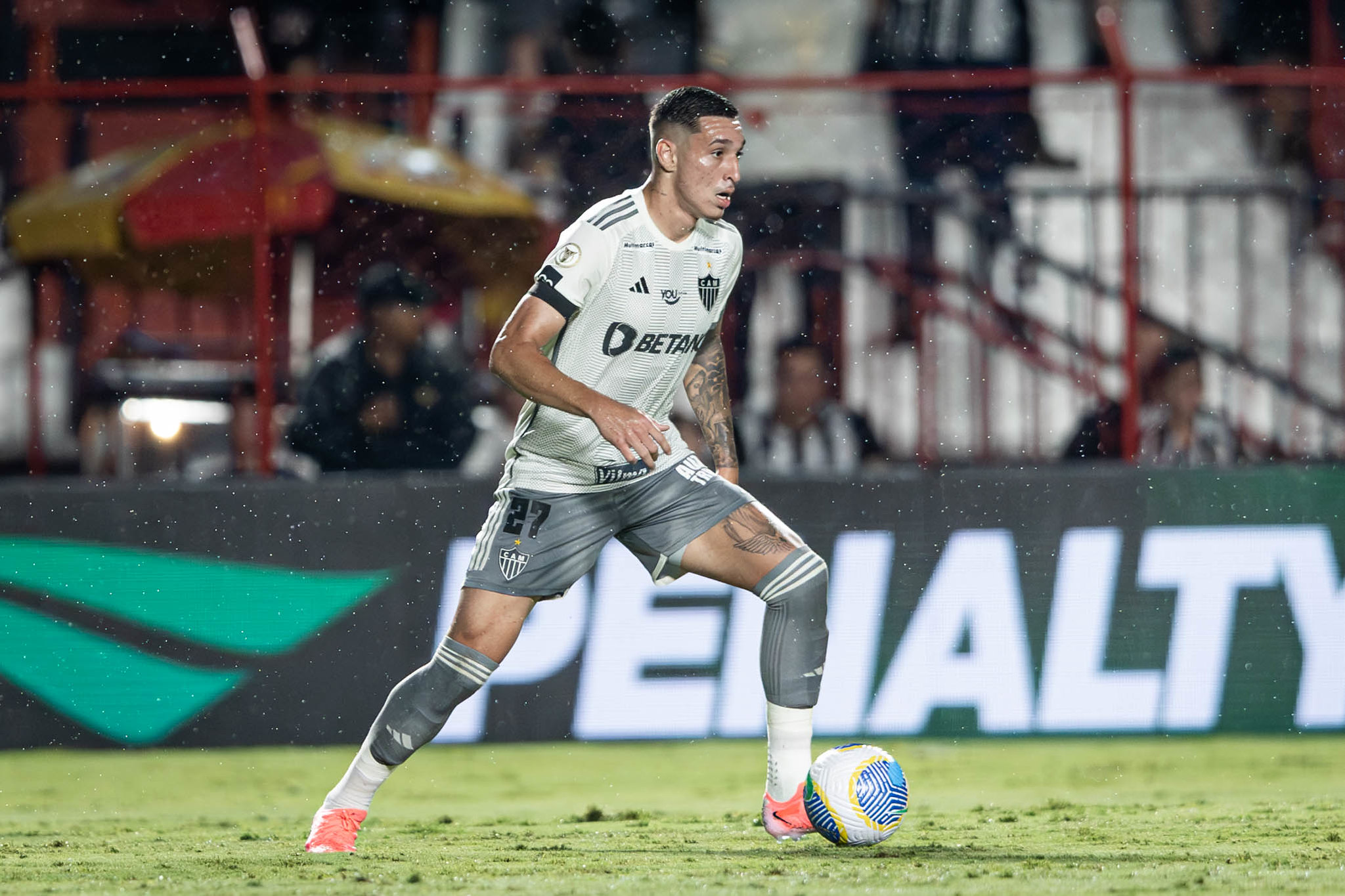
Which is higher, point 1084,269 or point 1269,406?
point 1084,269

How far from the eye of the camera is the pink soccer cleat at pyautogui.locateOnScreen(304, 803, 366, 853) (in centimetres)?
498

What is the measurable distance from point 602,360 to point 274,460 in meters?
3.08

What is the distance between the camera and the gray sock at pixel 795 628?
16.6 feet

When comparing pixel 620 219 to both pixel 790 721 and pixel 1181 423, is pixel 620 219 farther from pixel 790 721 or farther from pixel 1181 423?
pixel 1181 423

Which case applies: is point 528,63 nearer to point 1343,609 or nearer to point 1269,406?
point 1269,406

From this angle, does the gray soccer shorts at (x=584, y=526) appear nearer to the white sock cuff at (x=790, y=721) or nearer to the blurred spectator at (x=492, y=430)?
the white sock cuff at (x=790, y=721)

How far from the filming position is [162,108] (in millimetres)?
7875

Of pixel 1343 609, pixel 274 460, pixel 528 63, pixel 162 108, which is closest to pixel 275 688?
pixel 274 460

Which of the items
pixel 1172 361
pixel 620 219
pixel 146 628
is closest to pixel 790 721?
pixel 620 219

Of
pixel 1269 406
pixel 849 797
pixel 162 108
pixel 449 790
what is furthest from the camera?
pixel 1269 406

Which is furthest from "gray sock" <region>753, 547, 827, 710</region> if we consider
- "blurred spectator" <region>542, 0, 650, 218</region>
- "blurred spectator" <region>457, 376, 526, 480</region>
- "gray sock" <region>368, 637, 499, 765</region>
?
"blurred spectator" <region>542, 0, 650, 218</region>

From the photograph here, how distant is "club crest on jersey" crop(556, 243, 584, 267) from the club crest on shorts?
32.9 inches

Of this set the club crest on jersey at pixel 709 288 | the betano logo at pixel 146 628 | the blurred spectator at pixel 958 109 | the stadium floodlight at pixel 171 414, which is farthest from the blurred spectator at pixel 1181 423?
the stadium floodlight at pixel 171 414

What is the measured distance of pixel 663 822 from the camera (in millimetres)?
5699
